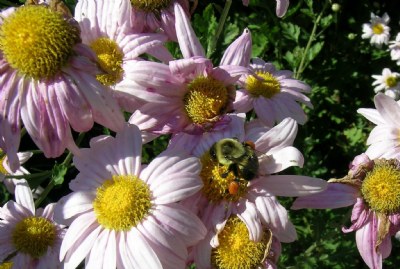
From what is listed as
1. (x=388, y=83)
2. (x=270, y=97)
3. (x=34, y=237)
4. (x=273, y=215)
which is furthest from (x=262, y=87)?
(x=388, y=83)

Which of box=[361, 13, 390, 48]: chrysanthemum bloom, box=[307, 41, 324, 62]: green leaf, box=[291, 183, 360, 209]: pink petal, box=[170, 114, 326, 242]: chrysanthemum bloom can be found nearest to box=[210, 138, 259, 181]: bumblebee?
box=[170, 114, 326, 242]: chrysanthemum bloom

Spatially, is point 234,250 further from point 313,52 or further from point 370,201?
point 313,52

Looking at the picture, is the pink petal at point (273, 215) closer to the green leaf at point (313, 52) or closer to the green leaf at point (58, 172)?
the green leaf at point (58, 172)

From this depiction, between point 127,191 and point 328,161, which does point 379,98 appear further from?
point 328,161

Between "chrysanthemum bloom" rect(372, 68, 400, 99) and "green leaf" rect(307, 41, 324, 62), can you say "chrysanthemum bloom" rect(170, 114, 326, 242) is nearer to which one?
"green leaf" rect(307, 41, 324, 62)

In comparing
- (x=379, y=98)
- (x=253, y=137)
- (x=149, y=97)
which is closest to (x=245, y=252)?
(x=253, y=137)
